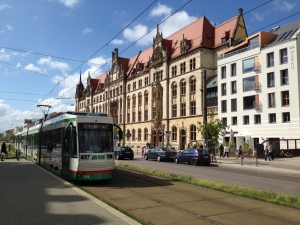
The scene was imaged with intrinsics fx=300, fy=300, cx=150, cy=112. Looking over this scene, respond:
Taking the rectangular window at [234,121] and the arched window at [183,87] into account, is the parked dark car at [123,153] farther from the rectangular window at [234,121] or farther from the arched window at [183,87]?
the arched window at [183,87]

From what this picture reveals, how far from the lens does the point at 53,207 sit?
26.4 ft

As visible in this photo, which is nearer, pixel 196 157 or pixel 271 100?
pixel 196 157

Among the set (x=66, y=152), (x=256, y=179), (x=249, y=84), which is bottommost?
(x=256, y=179)

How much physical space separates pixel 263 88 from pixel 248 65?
436 cm

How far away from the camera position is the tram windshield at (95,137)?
40.9 ft

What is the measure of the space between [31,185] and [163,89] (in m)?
45.8

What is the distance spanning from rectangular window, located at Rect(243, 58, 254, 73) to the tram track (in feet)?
102

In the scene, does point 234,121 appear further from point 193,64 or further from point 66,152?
point 66,152

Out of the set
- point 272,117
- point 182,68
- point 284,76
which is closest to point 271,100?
point 272,117

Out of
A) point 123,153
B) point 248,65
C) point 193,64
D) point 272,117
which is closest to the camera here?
point 123,153

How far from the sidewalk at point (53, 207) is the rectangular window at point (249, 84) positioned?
33582mm

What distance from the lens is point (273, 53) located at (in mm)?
37406

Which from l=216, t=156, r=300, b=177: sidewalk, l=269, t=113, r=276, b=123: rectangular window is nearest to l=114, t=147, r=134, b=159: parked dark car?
l=216, t=156, r=300, b=177: sidewalk

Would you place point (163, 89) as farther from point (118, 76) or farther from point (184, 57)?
point (118, 76)
